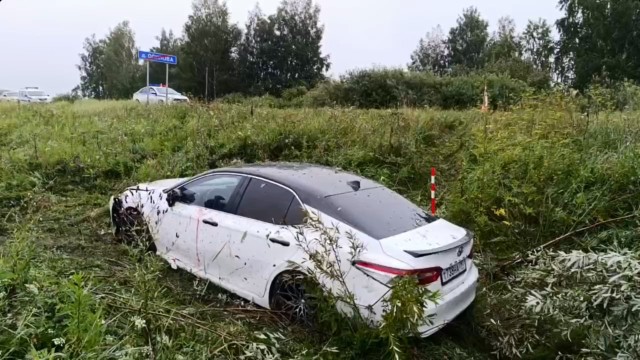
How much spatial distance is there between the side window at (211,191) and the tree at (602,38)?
39679mm

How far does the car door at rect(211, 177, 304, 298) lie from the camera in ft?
13.9

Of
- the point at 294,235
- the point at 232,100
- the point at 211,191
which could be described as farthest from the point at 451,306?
the point at 232,100

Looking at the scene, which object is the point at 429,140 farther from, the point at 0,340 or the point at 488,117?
the point at 0,340

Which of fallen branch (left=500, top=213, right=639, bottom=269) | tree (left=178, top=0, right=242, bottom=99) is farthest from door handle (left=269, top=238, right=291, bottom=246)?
tree (left=178, top=0, right=242, bottom=99)

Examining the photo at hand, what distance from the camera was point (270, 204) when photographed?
14.9 feet

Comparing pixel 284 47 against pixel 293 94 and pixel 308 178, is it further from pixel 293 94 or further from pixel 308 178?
pixel 308 178

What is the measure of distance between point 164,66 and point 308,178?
184 feet

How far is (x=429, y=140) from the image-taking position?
32.1 feet

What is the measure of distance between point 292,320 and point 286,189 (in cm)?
119

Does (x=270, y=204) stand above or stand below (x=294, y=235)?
above

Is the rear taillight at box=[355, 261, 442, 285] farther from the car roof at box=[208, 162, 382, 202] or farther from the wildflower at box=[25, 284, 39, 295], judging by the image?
the wildflower at box=[25, 284, 39, 295]

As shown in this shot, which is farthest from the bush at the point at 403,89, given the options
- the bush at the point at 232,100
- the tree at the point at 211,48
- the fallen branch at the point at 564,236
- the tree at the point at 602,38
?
the tree at the point at 211,48

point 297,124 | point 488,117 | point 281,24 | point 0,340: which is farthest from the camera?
point 281,24

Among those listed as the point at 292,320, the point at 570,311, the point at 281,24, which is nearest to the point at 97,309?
the point at 292,320
